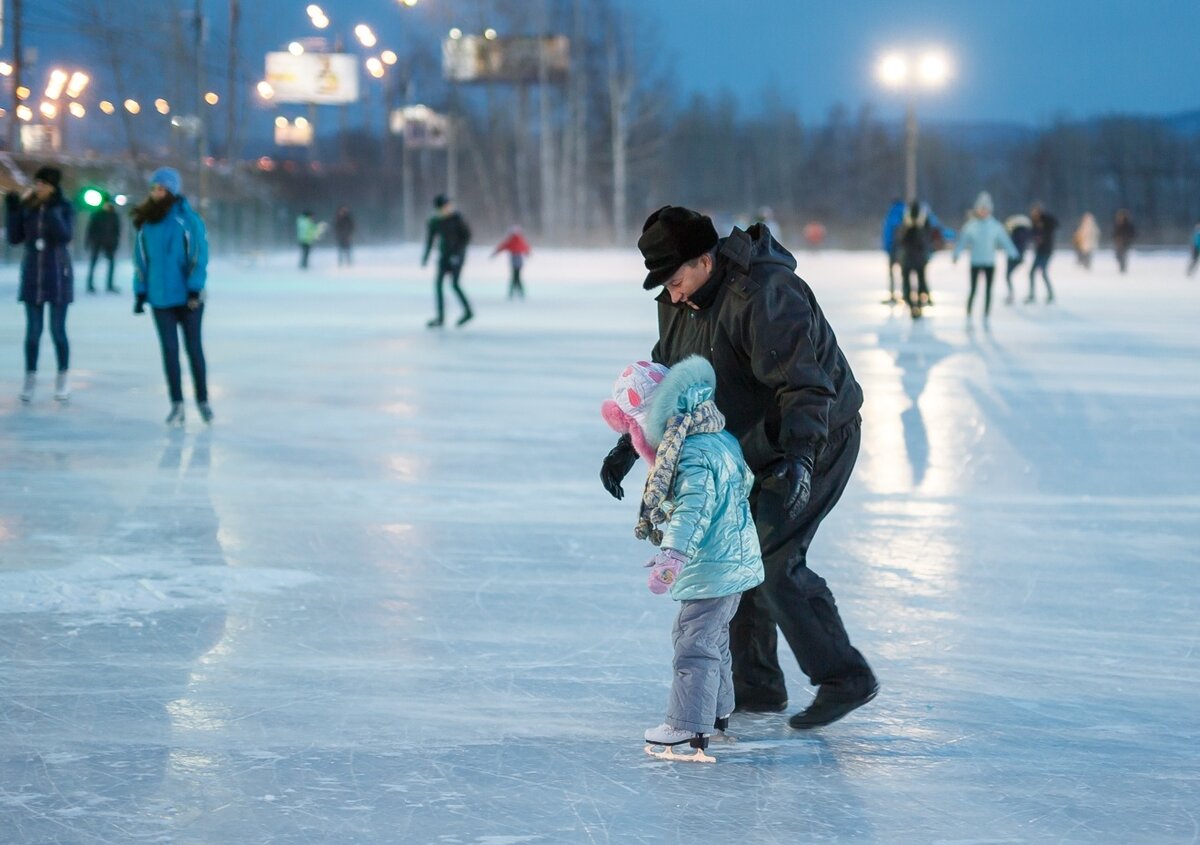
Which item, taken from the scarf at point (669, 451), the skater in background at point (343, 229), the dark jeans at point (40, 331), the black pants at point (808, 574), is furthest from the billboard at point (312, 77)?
the scarf at point (669, 451)

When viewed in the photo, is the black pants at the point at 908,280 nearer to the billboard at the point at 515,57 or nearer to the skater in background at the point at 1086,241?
the skater in background at the point at 1086,241

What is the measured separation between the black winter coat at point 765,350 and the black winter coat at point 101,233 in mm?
23432

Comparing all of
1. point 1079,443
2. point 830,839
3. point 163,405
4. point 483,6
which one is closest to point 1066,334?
point 1079,443

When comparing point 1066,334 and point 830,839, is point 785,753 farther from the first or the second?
point 1066,334

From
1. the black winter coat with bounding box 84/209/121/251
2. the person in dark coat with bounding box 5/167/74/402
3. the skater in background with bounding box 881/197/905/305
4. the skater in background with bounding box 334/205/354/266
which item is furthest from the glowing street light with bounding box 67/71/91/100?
the person in dark coat with bounding box 5/167/74/402

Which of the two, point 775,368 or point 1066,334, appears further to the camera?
point 1066,334

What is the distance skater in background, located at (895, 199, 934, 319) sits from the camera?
20109 millimetres

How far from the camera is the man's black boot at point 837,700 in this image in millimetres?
4121

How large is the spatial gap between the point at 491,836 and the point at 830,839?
2.24 ft

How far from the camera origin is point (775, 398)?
3.96 m

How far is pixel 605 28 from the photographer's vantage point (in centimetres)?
6981

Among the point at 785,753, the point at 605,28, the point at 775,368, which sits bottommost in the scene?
the point at 785,753

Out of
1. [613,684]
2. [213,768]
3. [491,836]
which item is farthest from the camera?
[613,684]

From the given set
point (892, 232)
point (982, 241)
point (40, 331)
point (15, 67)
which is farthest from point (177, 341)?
point (15, 67)
